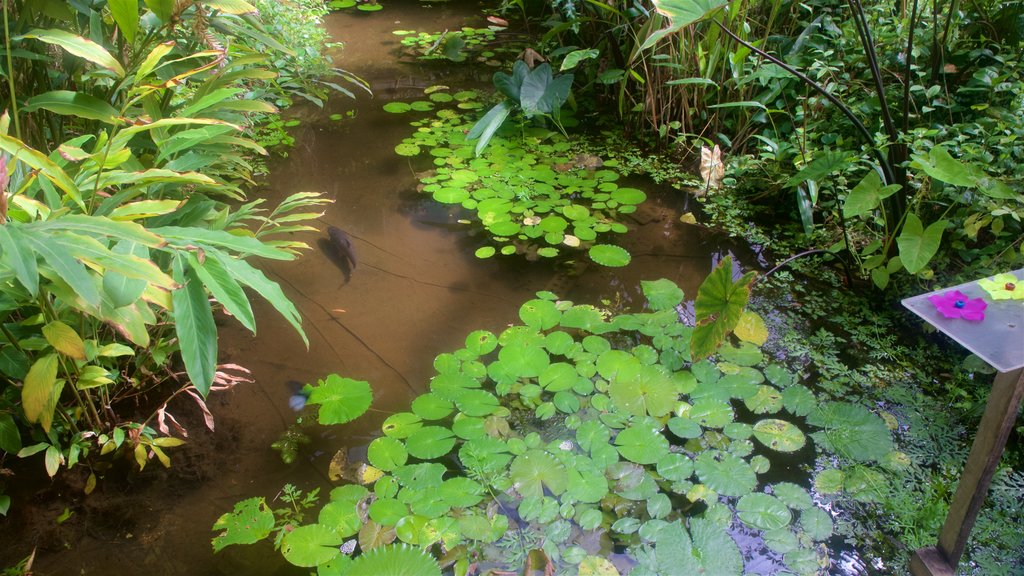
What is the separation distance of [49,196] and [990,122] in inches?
110

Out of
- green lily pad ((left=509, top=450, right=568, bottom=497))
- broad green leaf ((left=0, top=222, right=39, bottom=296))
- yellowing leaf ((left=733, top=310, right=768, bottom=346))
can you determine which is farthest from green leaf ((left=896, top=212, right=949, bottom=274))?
broad green leaf ((left=0, top=222, right=39, bottom=296))

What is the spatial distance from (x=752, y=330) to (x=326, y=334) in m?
1.43

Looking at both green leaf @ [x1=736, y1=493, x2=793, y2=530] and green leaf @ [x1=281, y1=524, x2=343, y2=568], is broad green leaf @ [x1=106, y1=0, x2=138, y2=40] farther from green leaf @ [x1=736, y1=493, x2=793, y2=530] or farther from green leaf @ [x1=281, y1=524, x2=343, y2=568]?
green leaf @ [x1=736, y1=493, x2=793, y2=530]

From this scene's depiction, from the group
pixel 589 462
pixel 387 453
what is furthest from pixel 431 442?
pixel 589 462

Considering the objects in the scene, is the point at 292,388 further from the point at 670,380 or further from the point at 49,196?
the point at 670,380

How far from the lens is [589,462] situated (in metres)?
1.72

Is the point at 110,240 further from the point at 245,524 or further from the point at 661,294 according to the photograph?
the point at 661,294

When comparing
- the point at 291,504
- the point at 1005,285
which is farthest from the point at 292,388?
the point at 1005,285

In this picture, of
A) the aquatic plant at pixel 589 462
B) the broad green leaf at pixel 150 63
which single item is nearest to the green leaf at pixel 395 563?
the aquatic plant at pixel 589 462

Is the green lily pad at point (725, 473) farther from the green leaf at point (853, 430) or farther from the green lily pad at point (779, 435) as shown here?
the green leaf at point (853, 430)

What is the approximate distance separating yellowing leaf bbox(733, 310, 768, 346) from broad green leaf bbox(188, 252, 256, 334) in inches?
58.7

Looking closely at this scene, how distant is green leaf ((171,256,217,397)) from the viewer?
52.9 inches

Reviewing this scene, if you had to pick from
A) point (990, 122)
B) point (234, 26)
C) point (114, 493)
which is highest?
point (234, 26)

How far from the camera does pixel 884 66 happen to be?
2586 millimetres
